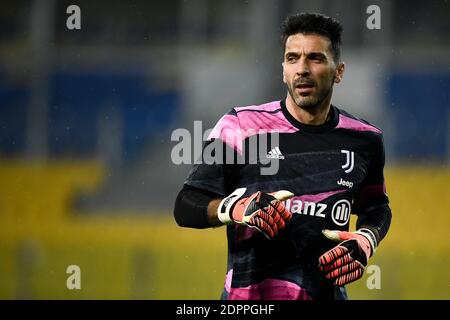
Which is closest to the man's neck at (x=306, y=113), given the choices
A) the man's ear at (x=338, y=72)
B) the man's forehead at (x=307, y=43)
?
the man's ear at (x=338, y=72)

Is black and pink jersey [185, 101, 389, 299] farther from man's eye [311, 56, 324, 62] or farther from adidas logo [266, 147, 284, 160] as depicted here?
man's eye [311, 56, 324, 62]

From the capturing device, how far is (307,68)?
354 centimetres

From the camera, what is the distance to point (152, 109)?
555 inches

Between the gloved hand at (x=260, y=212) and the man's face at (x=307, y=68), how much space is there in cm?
50

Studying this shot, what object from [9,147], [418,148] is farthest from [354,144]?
[9,147]

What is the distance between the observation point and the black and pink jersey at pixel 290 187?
11.4 ft

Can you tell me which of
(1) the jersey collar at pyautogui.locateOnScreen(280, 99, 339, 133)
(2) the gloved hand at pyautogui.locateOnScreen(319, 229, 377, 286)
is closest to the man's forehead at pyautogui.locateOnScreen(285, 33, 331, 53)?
(1) the jersey collar at pyautogui.locateOnScreen(280, 99, 339, 133)

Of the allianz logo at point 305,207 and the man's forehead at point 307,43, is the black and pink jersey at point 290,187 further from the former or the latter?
the man's forehead at point 307,43

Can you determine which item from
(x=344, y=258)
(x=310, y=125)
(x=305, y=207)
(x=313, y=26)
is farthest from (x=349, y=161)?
(x=313, y=26)

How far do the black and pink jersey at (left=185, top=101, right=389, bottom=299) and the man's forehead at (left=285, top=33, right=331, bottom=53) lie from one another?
268 millimetres

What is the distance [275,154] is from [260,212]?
417 millimetres

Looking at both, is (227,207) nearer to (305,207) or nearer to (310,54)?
(305,207)

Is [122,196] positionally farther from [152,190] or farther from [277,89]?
[277,89]
